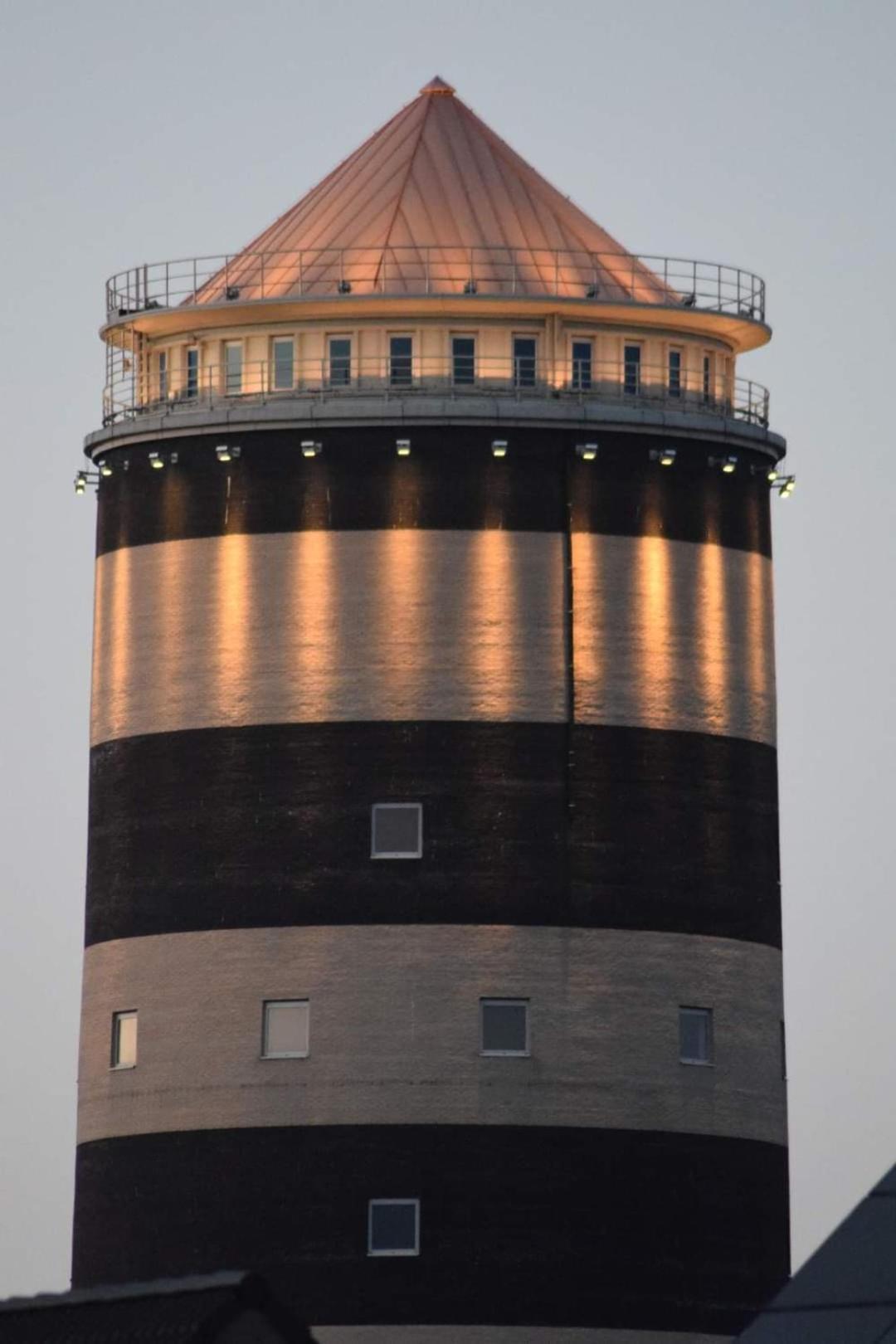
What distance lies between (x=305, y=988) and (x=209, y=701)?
6.35 m

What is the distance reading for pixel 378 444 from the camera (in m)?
85.4

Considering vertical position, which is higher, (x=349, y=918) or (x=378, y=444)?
(x=378, y=444)

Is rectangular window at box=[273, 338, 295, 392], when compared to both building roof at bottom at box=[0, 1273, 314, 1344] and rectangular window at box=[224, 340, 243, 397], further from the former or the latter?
building roof at bottom at box=[0, 1273, 314, 1344]

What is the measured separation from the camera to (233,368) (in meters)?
87.9

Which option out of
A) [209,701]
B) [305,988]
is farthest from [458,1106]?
[209,701]

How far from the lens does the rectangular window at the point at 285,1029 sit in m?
83.1

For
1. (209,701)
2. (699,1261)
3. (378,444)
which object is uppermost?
(378,444)

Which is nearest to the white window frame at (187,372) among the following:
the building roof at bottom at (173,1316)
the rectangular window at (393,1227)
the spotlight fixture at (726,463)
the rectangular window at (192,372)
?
the rectangular window at (192,372)

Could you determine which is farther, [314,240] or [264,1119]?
[314,240]

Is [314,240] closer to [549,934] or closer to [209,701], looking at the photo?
[209,701]

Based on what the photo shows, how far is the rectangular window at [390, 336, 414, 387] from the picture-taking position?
8650 cm

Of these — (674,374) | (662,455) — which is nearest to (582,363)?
(674,374)

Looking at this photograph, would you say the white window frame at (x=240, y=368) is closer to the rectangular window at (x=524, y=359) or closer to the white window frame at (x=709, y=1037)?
the rectangular window at (x=524, y=359)

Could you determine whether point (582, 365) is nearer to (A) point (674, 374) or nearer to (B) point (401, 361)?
(A) point (674, 374)
